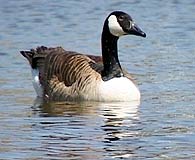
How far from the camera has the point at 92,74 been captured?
1378cm

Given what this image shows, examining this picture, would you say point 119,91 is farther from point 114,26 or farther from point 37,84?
point 37,84

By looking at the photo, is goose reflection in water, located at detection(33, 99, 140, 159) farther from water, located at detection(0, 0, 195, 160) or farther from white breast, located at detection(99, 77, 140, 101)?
white breast, located at detection(99, 77, 140, 101)

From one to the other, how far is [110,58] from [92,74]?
0.45 meters

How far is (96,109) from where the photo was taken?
12961 mm

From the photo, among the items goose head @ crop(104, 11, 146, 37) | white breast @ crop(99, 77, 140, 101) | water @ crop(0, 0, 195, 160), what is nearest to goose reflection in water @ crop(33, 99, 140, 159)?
water @ crop(0, 0, 195, 160)

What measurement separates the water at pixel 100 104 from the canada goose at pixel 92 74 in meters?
0.22

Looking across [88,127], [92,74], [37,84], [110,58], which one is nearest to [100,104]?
[92,74]

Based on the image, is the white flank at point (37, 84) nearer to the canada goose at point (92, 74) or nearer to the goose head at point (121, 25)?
the canada goose at point (92, 74)

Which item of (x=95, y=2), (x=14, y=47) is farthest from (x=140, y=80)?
(x=95, y=2)

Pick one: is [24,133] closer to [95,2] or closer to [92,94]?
[92,94]

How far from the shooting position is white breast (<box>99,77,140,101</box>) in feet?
44.1

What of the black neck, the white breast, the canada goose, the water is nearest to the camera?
the water

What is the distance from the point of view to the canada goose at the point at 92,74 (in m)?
13.6

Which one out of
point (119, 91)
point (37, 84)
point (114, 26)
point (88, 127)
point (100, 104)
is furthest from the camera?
point (37, 84)
